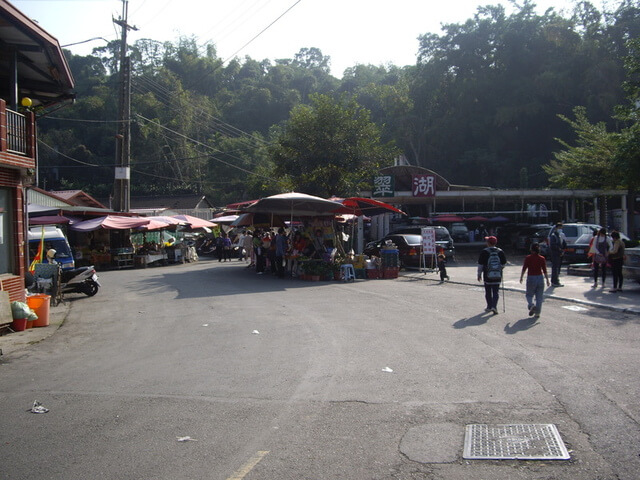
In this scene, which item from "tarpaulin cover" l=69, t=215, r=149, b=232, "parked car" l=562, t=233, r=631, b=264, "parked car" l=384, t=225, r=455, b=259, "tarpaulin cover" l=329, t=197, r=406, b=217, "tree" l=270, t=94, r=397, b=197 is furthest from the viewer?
"tree" l=270, t=94, r=397, b=197

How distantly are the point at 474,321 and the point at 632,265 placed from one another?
6581 mm

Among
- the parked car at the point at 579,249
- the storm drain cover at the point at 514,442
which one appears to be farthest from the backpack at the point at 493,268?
the parked car at the point at 579,249

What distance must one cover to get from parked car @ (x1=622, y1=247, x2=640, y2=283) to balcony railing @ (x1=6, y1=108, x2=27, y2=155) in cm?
1590

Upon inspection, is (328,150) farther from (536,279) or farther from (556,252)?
(536,279)

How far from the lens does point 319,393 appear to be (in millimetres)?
6566

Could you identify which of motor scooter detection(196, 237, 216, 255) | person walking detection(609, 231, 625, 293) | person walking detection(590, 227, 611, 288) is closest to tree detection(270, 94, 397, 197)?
motor scooter detection(196, 237, 216, 255)

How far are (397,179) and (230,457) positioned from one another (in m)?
28.5

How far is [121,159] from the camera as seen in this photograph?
2783 centimetres

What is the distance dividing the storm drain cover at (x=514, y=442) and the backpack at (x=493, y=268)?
6688 mm

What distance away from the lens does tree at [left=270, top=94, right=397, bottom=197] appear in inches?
1070

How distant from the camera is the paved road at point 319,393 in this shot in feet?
15.2

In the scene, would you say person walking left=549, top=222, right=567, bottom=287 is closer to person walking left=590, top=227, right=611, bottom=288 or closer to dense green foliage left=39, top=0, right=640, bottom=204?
person walking left=590, top=227, right=611, bottom=288

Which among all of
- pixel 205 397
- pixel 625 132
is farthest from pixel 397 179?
pixel 205 397

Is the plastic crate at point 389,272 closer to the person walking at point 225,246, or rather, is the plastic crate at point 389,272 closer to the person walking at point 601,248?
the person walking at point 601,248
